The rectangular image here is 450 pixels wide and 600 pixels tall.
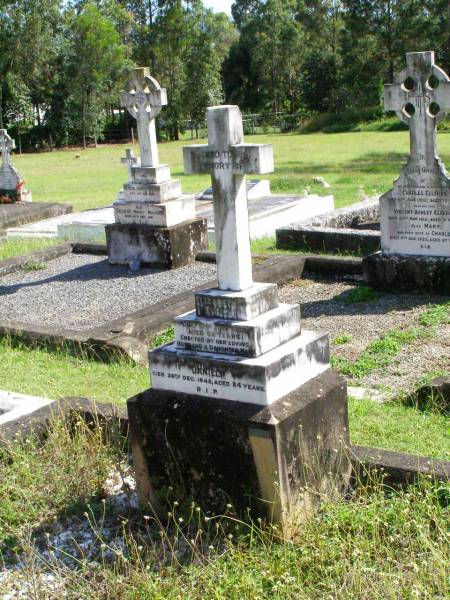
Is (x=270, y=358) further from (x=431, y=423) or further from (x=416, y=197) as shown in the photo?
(x=416, y=197)

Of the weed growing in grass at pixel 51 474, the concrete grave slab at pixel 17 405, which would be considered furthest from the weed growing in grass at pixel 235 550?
the concrete grave slab at pixel 17 405

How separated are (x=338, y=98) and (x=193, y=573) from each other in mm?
47682

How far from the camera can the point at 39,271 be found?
1209cm

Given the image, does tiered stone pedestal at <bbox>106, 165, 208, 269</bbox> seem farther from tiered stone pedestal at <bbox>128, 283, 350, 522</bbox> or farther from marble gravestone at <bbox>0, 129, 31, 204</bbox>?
marble gravestone at <bbox>0, 129, 31, 204</bbox>

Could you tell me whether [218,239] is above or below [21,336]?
above

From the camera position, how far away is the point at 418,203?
983cm

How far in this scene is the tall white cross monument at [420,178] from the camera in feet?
31.4

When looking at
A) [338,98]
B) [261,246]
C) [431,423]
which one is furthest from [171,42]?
[431,423]

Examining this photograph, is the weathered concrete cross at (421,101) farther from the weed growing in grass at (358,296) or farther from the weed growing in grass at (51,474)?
the weed growing in grass at (51,474)

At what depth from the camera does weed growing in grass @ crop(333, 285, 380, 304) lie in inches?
377

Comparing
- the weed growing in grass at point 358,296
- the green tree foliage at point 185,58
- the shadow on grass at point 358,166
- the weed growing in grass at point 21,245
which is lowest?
the weed growing in grass at point 358,296

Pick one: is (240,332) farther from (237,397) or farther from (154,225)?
(154,225)

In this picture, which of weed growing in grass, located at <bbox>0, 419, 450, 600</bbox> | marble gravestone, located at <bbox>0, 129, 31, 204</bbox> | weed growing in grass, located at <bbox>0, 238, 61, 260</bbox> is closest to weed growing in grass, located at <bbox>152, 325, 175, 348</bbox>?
weed growing in grass, located at <bbox>0, 419, 450, 600</bbox>

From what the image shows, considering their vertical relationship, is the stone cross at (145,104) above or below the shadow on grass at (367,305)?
above
